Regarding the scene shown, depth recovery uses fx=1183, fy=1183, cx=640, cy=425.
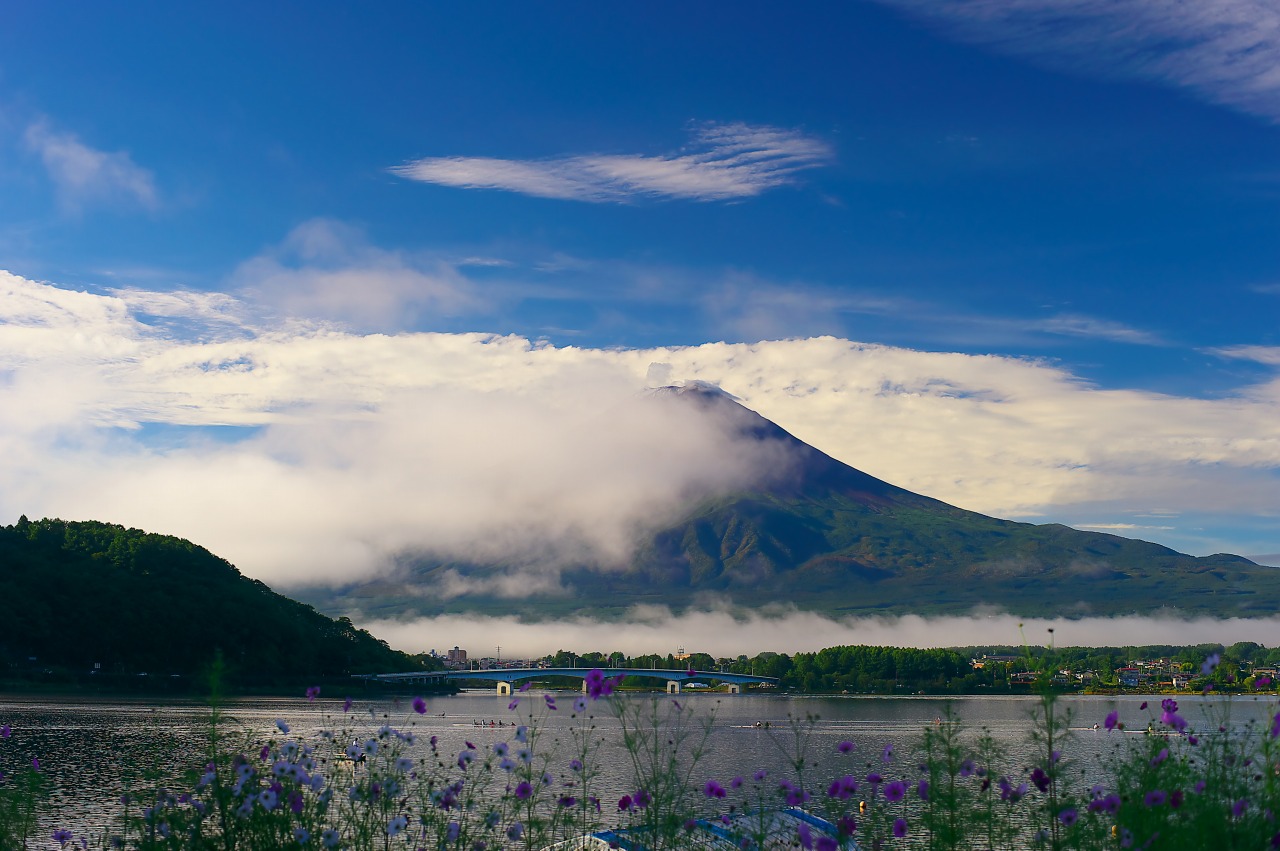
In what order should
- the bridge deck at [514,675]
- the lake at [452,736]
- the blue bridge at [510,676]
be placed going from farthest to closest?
the blue bridge at [510,676]
the bridge deck at [514,675]
the lake at [452,736]

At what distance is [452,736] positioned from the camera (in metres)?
81.4

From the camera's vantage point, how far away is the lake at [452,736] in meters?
30.8

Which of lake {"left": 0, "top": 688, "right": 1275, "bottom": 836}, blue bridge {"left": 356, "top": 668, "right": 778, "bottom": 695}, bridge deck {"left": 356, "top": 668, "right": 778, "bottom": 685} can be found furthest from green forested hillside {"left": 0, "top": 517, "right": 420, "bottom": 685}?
lake {"left": 0, "top": 688, "right": 1275, "bottom": 836}

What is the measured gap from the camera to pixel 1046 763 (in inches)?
438

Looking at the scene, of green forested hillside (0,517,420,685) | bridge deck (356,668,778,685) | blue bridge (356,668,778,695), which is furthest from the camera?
blue bridge (356,668,778,695)

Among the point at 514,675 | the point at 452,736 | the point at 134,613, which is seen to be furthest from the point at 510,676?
the point at 452,736

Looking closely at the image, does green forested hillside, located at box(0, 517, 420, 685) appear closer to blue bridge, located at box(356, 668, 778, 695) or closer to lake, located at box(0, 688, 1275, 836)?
blue bridge, located at box(356, 668, 778, 695)

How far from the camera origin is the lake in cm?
3080

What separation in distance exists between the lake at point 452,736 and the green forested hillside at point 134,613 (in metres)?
16.1

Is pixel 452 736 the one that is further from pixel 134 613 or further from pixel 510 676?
pixel 510 676

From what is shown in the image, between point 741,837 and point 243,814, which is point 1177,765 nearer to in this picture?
point 741,837

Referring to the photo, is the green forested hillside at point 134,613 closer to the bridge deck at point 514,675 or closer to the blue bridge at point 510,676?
the blue bridge at point 510,676

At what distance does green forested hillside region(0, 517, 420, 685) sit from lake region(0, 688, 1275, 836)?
1611 centimetres

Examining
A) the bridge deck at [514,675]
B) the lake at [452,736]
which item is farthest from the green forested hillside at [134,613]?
the lake at [452,736]
